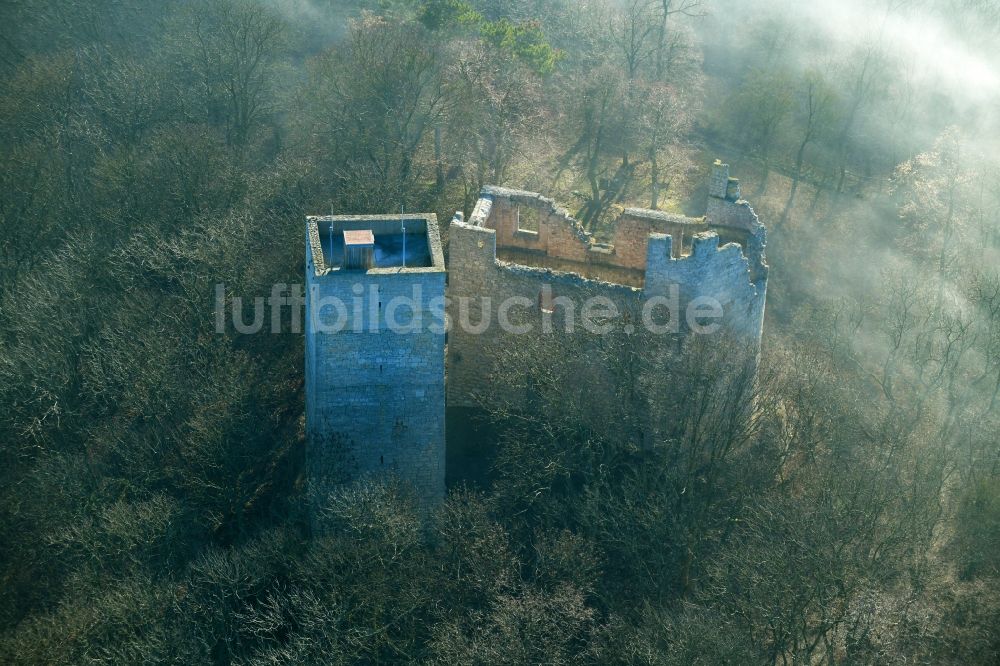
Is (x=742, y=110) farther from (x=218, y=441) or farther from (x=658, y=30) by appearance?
(x=218, y=441)

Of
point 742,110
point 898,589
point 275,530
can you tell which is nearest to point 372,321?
point 275,530

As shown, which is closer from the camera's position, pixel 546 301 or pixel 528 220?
pixel 546 301

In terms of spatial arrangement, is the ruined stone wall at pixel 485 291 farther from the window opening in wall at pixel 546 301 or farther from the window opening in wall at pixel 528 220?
the window opening in wall at pixel 528 220

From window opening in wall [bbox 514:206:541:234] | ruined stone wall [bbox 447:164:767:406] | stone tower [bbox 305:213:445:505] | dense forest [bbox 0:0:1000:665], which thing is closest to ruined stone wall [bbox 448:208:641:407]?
ruined stone wall [bbox 447:164:767:406]

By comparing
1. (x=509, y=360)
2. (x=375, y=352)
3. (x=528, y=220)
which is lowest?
(x=509, y=360)

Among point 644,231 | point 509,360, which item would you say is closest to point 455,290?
point 509,360

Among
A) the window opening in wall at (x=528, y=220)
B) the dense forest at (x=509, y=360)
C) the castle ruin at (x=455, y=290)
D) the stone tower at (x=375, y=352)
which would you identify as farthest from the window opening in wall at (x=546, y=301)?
the window opening in wall at (x=528, y=220)

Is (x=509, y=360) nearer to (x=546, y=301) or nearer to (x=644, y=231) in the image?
(x=546, y=301)
